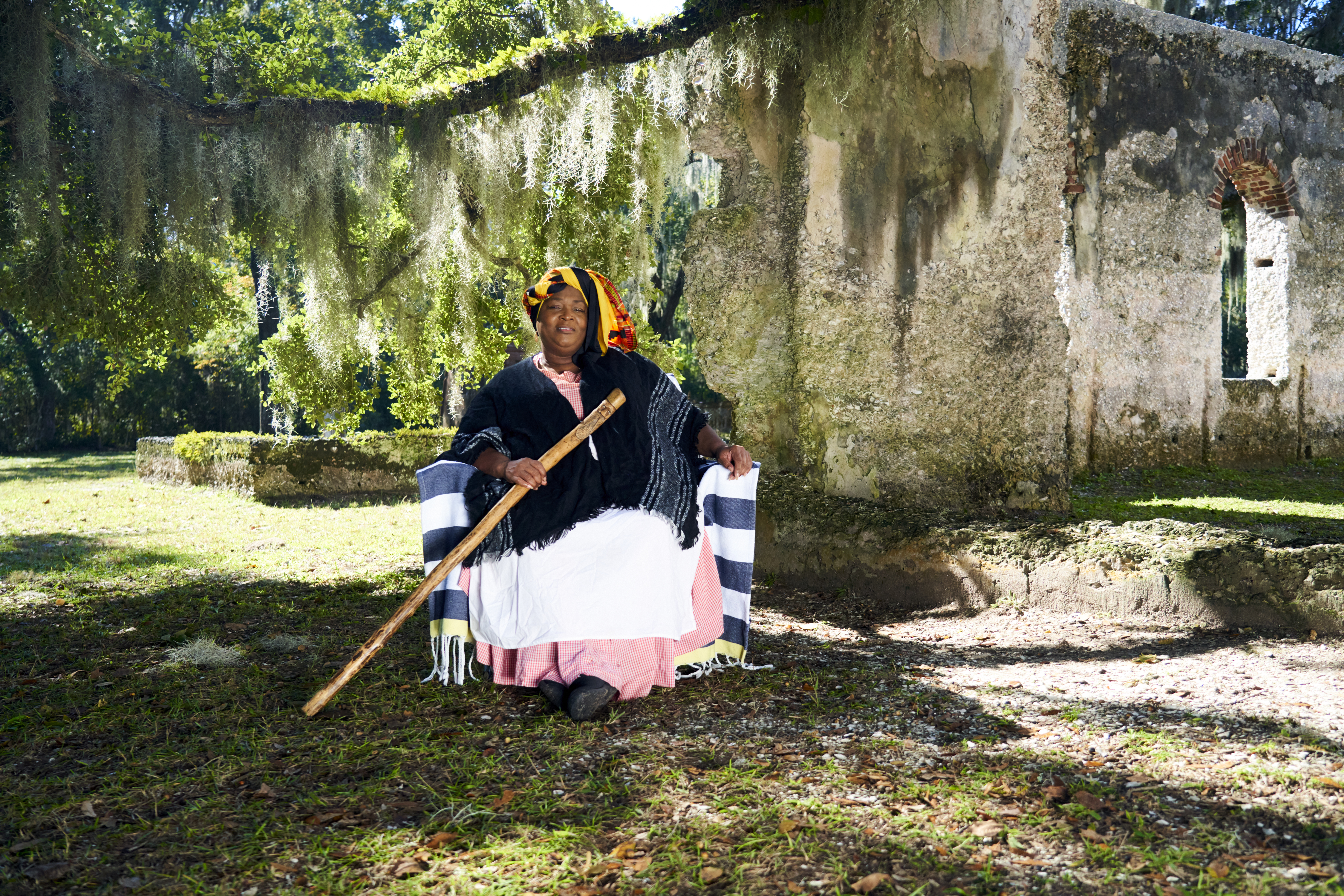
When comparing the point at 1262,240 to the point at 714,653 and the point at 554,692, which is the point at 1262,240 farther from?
the point at 554,692

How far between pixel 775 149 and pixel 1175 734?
13.0 feet

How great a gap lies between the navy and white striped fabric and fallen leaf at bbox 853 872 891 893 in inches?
61.9

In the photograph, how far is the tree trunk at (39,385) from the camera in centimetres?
1931

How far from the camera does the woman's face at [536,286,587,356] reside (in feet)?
11.7

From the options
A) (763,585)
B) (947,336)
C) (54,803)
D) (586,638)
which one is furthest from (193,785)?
(947,336)

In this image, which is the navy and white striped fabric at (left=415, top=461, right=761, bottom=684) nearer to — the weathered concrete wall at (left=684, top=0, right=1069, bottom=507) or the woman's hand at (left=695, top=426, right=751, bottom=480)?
the woman's hand at (left=695, top=426, right=751, bottom=480)

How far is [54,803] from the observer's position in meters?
2.45

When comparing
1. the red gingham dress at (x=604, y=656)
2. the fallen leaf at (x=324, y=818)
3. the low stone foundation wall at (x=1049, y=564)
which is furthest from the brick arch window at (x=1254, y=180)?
the fallen leaf at (x=324, y=818)

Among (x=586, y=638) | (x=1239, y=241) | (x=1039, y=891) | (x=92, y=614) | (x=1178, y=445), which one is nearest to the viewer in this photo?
(x=1039, y=891)

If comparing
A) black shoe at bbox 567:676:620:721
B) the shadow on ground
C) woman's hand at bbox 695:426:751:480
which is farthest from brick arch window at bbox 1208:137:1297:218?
black shoe at bbox 567:676:620:721

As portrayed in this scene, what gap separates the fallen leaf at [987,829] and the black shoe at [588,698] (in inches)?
50.2

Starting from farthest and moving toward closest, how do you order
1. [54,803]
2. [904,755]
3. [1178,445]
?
[1178,445] → [904,755] → [54,803]

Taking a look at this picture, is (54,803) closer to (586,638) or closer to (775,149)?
(586,638)

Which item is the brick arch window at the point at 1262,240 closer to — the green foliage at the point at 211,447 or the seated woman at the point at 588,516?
the seated woman at the point at 588,516
